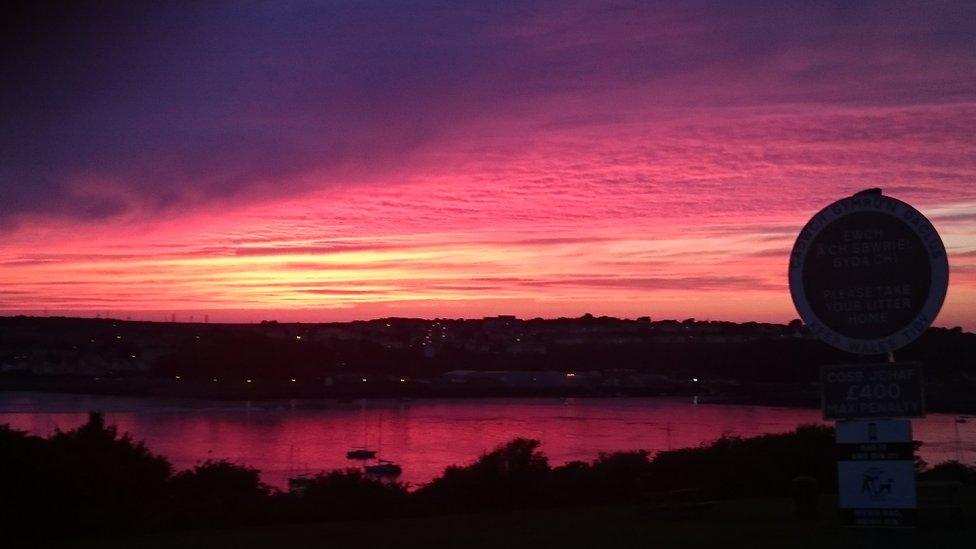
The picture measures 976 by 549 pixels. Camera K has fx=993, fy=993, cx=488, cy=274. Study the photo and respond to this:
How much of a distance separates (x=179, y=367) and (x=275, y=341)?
42.7ft

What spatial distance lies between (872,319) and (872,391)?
1.26ft

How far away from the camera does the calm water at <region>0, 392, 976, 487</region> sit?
39562 mm

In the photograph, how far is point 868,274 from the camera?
5359 mm

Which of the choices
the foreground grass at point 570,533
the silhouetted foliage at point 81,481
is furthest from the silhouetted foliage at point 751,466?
the silhouetted foliage at point 81,481

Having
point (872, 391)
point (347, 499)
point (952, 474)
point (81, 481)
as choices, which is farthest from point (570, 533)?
point (952, 474)

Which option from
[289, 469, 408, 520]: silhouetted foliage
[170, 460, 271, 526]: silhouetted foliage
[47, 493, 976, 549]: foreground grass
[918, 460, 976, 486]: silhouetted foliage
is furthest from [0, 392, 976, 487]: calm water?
[47, 493, 976, 549]: foreground grass

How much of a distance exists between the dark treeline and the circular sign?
26.5 feet

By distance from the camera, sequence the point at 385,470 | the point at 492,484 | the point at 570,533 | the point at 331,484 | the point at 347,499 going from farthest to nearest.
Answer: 1. the point at 385,470
2. the point at 492,484
3. the point at 331,484
4. the point at 347,499
5. the point at 570,533

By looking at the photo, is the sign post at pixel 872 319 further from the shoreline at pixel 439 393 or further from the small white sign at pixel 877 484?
the shoreline at pixel 439 393

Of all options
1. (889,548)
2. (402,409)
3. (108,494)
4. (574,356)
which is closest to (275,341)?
(402,409)

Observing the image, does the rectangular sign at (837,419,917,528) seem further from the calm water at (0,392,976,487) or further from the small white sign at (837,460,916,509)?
the calm water at (0,392,976,487)

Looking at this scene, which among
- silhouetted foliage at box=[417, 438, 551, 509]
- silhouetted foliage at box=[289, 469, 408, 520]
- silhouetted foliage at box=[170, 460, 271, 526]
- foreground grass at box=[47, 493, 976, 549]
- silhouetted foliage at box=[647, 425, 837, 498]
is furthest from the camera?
silhouetted foliage at box=[647, 425, 837, 498]

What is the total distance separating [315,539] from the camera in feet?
38.3

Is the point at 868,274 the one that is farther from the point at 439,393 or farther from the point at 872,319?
the point at 439,393
